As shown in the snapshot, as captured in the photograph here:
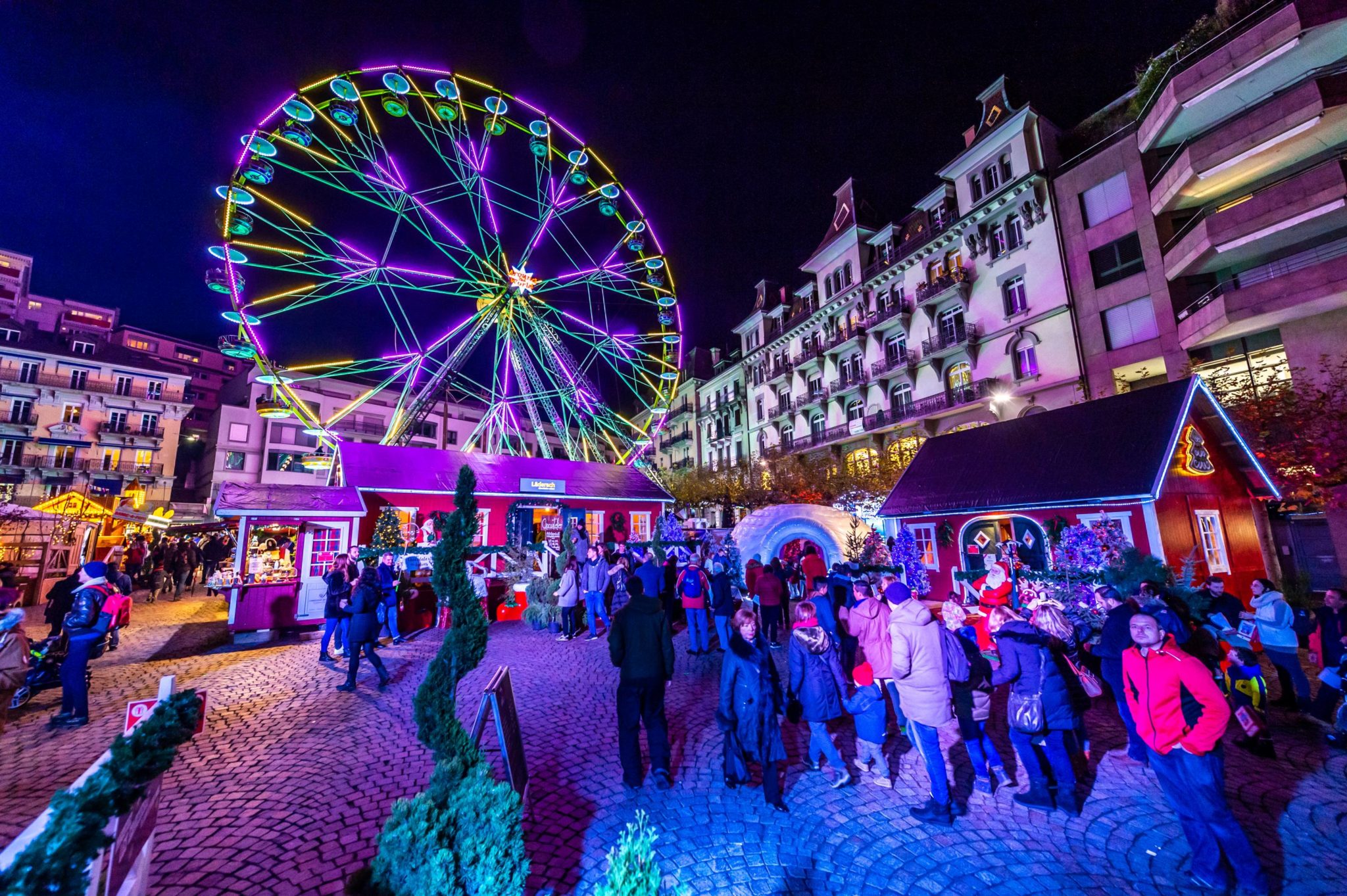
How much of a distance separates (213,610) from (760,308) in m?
37.1

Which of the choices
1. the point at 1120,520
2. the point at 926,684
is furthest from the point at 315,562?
the point at 1120,520

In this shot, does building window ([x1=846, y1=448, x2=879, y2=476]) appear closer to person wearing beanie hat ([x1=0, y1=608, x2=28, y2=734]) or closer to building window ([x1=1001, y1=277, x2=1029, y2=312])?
building window ([x1=1001, y1=277, x2=1029, y2=312])

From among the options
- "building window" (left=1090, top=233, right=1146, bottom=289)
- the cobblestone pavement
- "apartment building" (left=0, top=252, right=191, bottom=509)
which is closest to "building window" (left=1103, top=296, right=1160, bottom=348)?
"building window" (left=1090, top=233, right=1146, bottom=289)

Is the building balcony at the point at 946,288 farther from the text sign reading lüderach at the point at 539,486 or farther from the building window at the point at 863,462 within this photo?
the text sign reading lüderach at the point at 539,486

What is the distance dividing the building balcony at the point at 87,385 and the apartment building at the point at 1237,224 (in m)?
59.7

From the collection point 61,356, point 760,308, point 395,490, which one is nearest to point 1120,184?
point 760,308

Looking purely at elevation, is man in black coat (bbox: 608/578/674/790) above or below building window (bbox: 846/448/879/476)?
below

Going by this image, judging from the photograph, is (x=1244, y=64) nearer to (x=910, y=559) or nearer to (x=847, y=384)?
(x=910, y=559)

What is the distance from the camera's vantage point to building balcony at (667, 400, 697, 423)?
50319mm

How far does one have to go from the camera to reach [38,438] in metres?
35.5

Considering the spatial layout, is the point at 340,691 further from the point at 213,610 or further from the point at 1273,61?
the point at 1273,61

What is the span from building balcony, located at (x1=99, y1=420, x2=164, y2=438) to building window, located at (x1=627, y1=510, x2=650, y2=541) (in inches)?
1556

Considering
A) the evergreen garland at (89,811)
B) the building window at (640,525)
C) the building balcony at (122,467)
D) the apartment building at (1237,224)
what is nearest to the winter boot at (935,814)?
the evergreen garland at (89,811)

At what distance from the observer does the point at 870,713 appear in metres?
5.61
